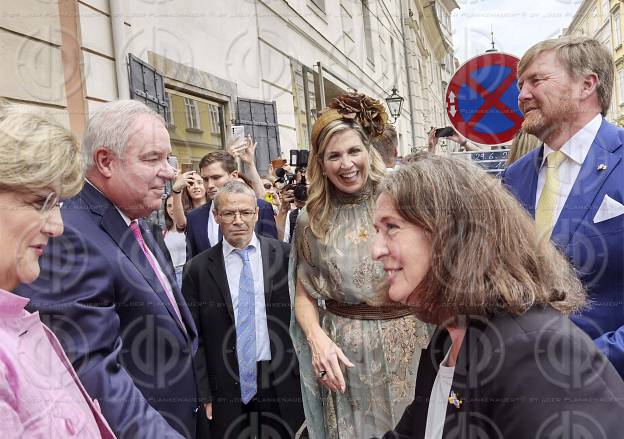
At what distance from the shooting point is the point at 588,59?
1.94m

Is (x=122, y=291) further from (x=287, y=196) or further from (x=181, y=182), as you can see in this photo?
(x=287, y=196)

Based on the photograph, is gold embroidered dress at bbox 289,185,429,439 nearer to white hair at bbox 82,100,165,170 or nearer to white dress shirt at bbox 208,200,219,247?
white hair at bbox 82,100,165,170

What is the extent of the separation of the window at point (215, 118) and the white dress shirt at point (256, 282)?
192 inches

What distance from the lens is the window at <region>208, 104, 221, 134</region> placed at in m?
7.68

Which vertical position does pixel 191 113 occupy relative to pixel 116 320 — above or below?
above

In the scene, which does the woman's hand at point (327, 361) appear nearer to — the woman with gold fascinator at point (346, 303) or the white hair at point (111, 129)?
the woman with gold fascinator at point (346, 303)

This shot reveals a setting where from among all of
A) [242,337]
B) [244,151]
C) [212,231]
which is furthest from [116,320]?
[244,151]

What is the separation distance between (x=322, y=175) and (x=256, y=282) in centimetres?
73

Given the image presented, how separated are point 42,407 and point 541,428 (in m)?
0.91

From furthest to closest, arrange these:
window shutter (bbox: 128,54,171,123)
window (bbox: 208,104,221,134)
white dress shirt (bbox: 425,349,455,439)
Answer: window (bbox: 208,104,221,134)
window shutter (bbox: 128,54,171,123)
white dress shirt (bbox: 425,349,455,439)

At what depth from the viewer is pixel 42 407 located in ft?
3.60

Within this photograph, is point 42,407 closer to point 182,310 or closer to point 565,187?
point 182,310

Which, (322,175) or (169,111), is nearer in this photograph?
(322,175)

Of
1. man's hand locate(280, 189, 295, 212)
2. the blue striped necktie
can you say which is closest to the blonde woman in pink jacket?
the blue striped necktie
